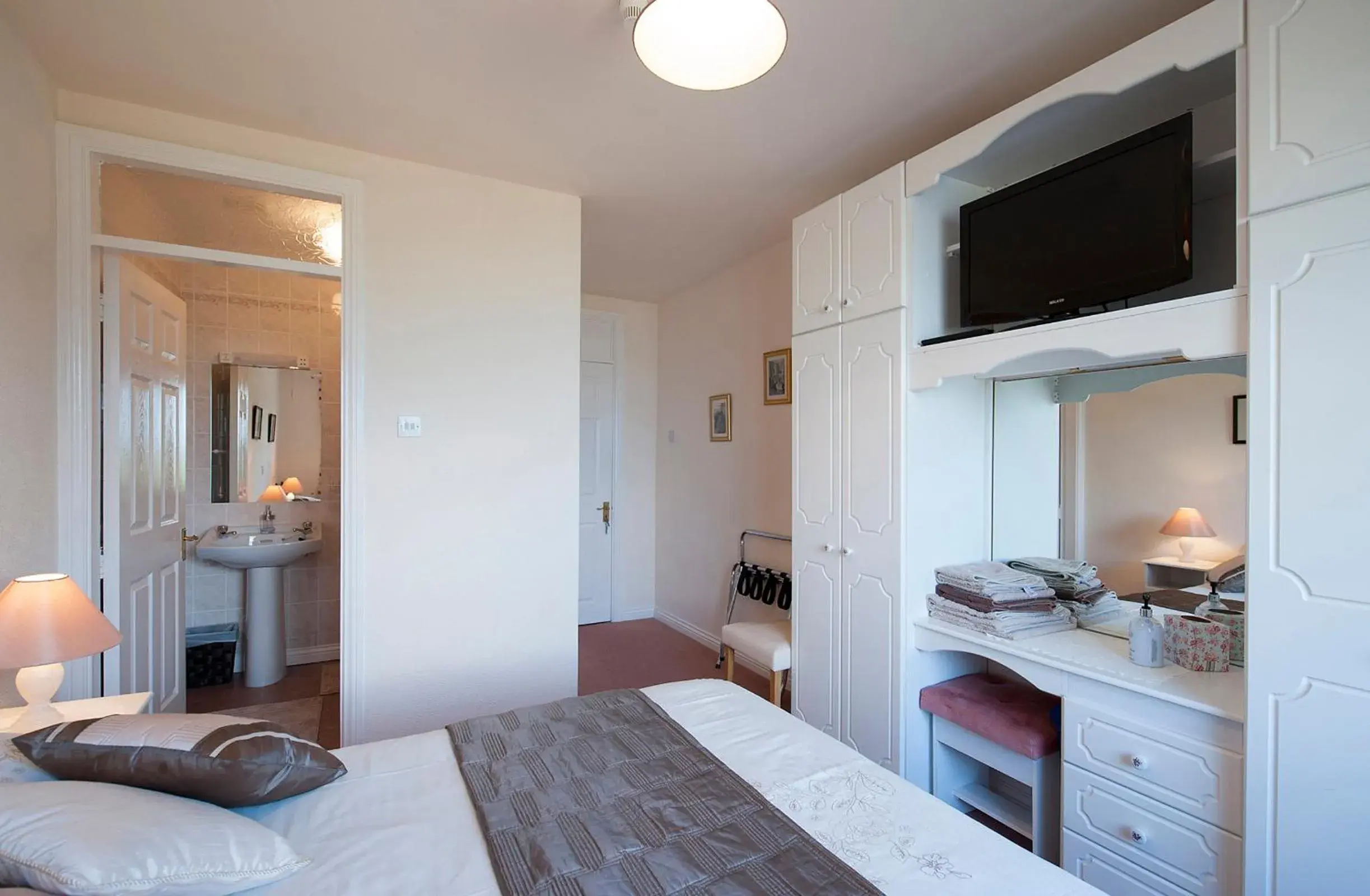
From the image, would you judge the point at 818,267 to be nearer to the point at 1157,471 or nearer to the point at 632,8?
the point at 632,8

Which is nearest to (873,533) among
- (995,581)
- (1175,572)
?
(995,581)

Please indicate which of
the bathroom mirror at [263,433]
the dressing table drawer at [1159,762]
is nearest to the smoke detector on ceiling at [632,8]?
the dressing table drawer at [1159,762]

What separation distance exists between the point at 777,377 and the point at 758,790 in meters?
2.59

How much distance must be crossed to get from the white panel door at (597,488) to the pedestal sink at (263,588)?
1875 millimetres

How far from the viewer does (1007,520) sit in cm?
242

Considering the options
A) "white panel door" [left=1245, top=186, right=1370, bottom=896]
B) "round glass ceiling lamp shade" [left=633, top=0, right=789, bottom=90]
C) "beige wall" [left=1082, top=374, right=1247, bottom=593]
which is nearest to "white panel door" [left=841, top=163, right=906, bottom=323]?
"beige wall" [left=1082, top=374, right=1247, bottom=593]

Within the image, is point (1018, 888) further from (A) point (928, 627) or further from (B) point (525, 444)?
(B) point (525, 444)

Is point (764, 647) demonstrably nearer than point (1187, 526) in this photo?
No

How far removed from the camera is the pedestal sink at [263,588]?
3.43m

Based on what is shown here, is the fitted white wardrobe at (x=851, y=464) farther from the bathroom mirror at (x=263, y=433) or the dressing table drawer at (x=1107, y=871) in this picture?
the bathroom mirror at (x=263, y=433)

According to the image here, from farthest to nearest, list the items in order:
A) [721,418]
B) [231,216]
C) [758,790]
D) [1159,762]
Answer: [721,418] → [231,216] → [1159,762] → [758,790]

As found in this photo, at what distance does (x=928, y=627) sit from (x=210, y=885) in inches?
80.2

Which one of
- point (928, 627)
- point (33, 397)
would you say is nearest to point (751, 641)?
point (928, 627)

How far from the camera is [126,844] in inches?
35.8
